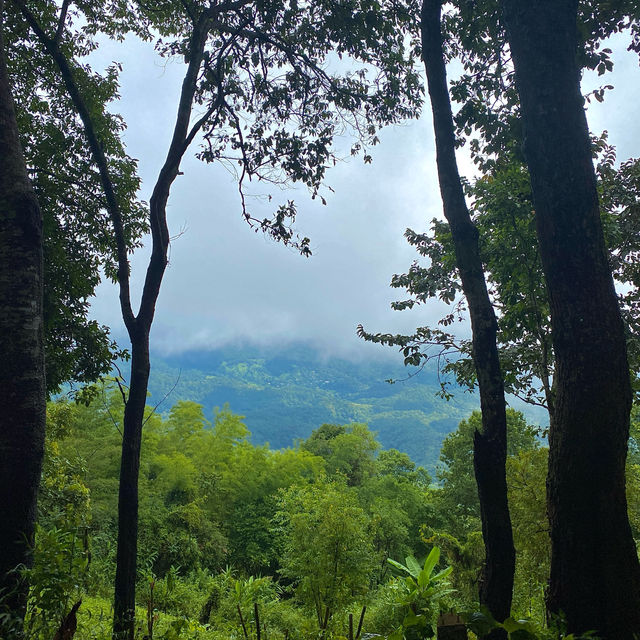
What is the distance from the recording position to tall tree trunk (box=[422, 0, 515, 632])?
3473mm

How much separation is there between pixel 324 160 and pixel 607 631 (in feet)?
21.8

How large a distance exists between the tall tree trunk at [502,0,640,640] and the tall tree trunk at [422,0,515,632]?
0.67 metres

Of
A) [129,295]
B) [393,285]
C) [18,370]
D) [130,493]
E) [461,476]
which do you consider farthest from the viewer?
[461,476]

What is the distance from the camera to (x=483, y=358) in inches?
153

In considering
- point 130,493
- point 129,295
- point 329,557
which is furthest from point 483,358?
point 329,557

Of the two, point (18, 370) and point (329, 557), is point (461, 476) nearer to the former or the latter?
point (329, 557)

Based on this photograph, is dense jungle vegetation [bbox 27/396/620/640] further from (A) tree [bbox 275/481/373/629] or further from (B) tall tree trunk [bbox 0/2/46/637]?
(B) tall tree trunk [bbox 0/2/46/637]

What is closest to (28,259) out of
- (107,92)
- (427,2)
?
(427,2)

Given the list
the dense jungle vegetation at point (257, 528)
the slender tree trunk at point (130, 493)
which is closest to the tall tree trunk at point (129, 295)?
the slender tree trunk at point (130, 493)

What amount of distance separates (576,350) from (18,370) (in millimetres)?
3428

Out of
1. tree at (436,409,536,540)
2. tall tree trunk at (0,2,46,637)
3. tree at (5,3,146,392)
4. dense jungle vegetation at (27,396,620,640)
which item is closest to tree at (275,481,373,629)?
dense jungle vegetation at (27,396,620,640)

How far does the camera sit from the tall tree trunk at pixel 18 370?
2.62m

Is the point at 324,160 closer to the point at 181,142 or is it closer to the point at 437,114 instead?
the point at 181,142

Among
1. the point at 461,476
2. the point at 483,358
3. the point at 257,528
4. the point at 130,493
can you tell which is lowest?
the point at 257,528
